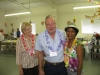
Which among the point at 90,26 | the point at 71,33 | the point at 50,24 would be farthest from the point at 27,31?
the point at 90,26

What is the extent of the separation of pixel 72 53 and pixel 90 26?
26.8 feet

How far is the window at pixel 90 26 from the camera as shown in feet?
29.2

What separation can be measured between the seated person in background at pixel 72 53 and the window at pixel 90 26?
7.99 m

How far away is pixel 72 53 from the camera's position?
63.6 inches

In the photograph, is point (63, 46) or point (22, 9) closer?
point (63, 46)

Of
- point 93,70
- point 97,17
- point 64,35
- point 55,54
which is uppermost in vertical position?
point 97,17

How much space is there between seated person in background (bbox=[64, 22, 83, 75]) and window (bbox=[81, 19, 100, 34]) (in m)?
7.99

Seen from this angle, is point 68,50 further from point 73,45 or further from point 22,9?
point 22,9

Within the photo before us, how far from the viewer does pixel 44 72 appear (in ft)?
5.67

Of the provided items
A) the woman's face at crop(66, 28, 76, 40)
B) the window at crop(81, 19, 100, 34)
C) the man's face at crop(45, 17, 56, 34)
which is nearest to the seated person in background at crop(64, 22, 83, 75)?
the woman's face at crop(66, 28, 76, 40)

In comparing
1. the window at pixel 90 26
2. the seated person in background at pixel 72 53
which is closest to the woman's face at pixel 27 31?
the seated person in background at pixel 72 53

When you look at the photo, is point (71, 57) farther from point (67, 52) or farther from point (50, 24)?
point (50, 24)

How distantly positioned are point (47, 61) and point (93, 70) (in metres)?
3.15

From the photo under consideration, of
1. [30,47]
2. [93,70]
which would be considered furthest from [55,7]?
[30,47]
